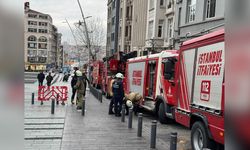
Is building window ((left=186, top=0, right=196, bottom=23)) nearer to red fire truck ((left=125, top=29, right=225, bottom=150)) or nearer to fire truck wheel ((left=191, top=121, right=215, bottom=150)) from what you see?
red fire truck ((left=125, top=29, right=225, bottom=150))

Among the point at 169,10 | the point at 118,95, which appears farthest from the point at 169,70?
the point at 169,10

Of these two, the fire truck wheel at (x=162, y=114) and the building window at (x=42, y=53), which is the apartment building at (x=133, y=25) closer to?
the fire truck wheel at (x=162, y=114)

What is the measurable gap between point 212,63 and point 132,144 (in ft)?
10.6

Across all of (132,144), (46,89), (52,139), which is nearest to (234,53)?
(132,144)

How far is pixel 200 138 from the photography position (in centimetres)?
786

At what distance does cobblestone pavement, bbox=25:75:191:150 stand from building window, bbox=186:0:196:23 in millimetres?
14398

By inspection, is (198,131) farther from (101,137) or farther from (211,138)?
(101,137)

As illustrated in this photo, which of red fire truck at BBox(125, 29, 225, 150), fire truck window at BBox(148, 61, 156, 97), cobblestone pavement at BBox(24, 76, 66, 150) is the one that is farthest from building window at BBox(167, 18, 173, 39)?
red fire truck at BBox(125, 29, 225, 150)

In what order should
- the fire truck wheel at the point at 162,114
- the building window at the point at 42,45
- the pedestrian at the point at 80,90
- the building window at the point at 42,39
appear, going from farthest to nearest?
the building window at the point at 42,45, the building window at the point at 42,39, the pedestrian at the point at 80,90, the fire truck wheel at the point at 162,114

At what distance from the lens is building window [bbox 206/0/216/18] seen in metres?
23.8

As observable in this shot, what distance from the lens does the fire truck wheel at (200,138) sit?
7.30m

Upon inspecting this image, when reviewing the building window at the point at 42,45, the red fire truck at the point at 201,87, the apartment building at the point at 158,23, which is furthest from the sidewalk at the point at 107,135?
the building window at the point at 42,45

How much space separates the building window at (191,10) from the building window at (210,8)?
7.31 ft

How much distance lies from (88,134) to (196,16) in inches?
684
